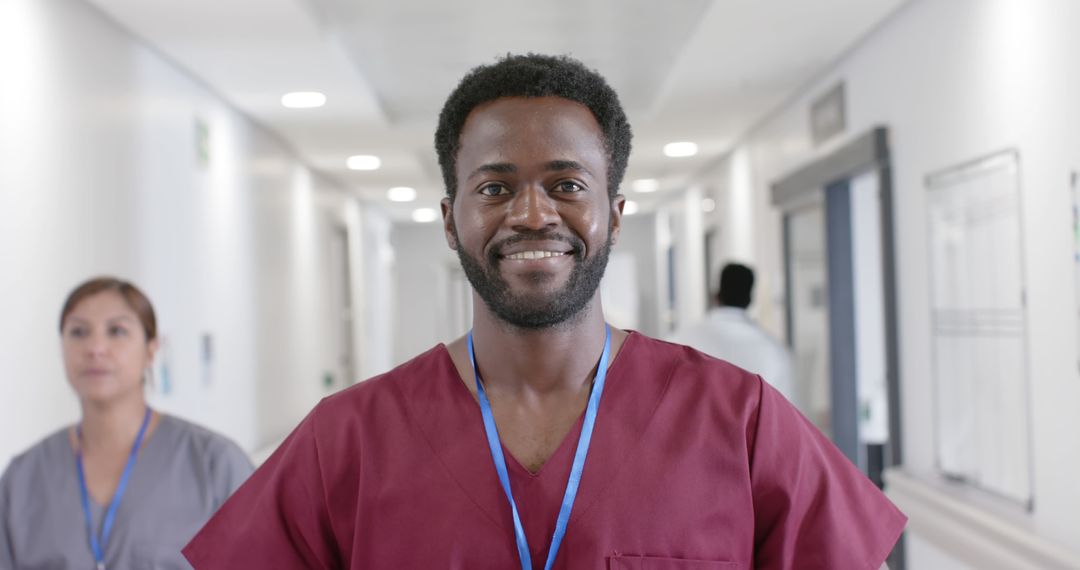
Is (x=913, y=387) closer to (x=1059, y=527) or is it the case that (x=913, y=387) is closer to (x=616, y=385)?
(x=1059, y=527)

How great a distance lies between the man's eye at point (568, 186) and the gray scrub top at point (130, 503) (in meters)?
1.53

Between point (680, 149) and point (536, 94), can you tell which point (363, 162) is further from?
point (536, 94)

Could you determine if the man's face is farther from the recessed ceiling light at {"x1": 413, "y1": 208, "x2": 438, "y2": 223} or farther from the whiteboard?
the recessed ceiling light at {"x1": 413, "y1": 208, "x2": 438, "y2": 223}

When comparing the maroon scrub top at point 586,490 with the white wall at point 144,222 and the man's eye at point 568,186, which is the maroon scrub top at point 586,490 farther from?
the white wall at point 144,222

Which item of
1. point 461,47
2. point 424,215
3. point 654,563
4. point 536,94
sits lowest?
point 654,563

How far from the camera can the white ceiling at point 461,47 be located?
4.41 metres

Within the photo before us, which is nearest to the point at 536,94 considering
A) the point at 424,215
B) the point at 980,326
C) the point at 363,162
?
the point at 980,326

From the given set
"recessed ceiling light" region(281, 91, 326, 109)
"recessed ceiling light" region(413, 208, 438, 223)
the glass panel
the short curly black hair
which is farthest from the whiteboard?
"recessed ceiling light" region(413, 208, 438, 223)

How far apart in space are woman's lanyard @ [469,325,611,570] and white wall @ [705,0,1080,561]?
7.15ft

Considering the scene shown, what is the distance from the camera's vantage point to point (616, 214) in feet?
4.58

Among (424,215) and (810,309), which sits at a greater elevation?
(424,215)

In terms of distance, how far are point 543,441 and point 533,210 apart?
28 cm

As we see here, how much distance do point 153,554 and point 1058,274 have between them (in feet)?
8.00

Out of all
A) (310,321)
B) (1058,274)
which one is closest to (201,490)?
(1058,274)
